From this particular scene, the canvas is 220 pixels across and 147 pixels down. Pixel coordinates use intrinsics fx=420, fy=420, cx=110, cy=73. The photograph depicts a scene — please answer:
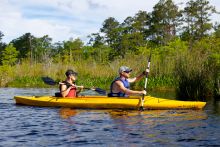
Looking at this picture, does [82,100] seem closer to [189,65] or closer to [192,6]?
[189,65]

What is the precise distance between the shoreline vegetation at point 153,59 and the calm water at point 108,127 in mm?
2426

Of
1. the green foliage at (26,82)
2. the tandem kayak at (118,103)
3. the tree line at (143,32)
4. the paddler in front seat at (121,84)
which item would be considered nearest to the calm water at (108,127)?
the tandem kayak at (118,103)

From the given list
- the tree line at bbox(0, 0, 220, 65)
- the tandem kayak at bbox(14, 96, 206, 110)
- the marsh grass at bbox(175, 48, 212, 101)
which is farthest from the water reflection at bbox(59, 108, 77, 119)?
the tree line at bbox(0, 0, 220, 65)

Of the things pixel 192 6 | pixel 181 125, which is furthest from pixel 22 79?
pixel 192 6

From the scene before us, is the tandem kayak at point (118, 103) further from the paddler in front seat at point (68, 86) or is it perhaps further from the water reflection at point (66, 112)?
the water reflection at point (66, 112)

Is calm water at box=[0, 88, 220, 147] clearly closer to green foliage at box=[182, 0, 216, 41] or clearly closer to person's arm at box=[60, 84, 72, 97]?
person's arm at box=[60, 84, 72, 97]

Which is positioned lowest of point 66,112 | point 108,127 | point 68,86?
point 108,127

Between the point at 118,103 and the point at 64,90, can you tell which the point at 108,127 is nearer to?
the point at 118,103

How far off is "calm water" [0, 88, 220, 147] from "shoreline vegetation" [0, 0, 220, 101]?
95.5 inches

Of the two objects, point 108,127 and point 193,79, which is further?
point 193,79

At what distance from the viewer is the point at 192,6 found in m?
39.8

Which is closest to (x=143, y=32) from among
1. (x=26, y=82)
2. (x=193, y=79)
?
(x=26, y=82)

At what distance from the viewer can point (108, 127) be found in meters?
8.77

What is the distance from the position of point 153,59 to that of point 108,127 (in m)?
11.5
